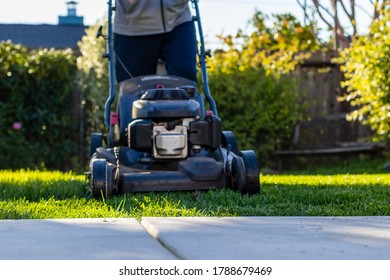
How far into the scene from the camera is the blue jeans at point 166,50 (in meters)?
6.45

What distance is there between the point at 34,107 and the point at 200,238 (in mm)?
8529

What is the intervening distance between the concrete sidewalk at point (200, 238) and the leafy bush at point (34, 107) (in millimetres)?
7381

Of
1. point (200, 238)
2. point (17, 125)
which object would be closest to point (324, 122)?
point (17, 125)

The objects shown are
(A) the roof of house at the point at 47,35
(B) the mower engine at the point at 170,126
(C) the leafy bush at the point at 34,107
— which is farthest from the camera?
(A) the roof of house at the point at 47,35

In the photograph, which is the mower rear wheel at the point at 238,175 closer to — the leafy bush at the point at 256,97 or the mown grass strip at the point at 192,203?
the mown grass strip at the point at 192,203

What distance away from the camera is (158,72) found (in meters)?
6.96

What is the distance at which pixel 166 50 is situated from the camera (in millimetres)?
6520

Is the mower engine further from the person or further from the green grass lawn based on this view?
the person

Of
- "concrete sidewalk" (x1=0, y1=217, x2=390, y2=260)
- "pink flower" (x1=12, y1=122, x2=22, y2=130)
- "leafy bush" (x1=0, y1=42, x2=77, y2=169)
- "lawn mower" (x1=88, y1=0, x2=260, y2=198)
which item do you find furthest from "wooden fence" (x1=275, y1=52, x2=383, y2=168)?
"concrete sidewalk" (x1=0, y1=217, x2=390, y2=260)

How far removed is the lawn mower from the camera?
551 cm

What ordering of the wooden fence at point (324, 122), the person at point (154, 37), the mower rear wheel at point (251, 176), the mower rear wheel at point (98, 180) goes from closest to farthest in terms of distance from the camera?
the mower rear wheel at point (98, 180)
the mower rear wheel at point (251, 176)
the person at point (154, 37)
the wooden fence at point (324, 122)

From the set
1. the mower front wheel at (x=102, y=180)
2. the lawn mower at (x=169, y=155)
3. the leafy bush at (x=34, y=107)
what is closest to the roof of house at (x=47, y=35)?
the leafy bush at (x=34, y=107)

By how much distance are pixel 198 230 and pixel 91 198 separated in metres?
2.07

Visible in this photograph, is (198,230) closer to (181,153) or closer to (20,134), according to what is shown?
(181,153)
